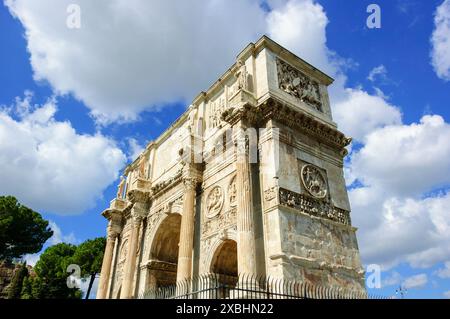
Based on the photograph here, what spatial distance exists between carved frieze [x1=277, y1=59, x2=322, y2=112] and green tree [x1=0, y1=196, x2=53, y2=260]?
3378 centimetres

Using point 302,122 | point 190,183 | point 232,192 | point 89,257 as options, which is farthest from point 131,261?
point 89,257

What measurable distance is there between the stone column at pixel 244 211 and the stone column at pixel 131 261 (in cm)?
889

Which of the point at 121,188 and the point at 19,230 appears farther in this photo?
the point at 19,230

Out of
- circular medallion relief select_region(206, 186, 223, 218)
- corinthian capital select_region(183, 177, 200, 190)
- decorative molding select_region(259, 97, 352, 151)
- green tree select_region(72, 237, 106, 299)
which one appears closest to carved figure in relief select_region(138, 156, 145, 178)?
corinthian capital select_region(183, 177, 200, 190)

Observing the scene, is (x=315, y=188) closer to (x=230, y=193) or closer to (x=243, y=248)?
(x=230, y=193)

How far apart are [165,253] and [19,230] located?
2827cm

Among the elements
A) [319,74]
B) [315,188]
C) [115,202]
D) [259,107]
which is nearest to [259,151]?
[259,107]

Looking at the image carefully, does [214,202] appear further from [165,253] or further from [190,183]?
[165,253]

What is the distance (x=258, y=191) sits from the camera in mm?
12086

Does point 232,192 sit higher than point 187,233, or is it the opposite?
point 232,192

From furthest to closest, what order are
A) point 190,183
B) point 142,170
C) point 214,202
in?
point 142,170 < point 190,183 < point 214,202

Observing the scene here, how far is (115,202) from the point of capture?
2261 cm

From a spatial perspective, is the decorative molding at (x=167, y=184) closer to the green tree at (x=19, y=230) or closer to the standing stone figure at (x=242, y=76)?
the standing stone figure at (x=242, y=76)

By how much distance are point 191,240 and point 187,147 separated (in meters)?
4.42
